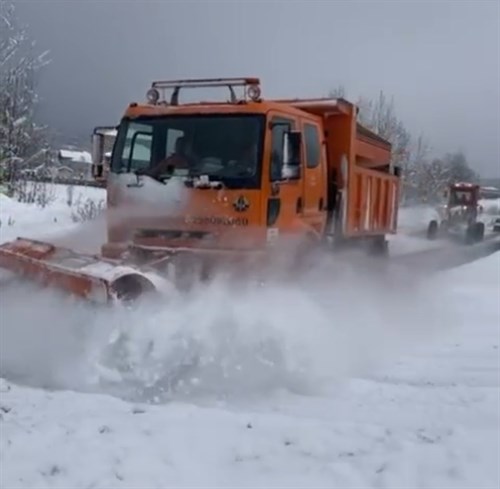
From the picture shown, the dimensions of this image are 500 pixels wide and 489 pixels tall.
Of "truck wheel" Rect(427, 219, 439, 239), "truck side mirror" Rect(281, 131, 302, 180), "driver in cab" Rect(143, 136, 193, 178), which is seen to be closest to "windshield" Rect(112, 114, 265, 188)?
"driver in cab" Rect(143, 136, 193, 178)

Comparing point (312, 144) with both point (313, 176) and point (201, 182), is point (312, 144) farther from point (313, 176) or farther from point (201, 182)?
point (201, 182)

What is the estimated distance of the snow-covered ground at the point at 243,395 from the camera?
4449mm

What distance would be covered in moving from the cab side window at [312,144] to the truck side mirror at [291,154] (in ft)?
2.36

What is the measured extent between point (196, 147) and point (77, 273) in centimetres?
216

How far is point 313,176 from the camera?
8805 millimetres

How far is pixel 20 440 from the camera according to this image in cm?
480

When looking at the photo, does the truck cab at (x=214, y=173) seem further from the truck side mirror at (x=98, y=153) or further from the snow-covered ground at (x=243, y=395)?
the snow-covered ground at (x=243, y=395)

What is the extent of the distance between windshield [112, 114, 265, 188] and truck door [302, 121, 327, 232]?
929 millimetres

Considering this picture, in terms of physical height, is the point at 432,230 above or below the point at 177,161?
below

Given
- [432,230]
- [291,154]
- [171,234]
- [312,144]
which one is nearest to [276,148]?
[291,154]

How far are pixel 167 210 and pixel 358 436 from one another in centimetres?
379

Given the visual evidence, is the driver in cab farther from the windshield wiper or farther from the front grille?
the front grille

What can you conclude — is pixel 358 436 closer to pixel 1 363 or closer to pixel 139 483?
pixel 139 483

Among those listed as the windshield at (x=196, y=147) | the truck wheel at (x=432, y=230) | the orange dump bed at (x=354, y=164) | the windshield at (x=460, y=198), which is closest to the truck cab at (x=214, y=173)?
the windshield at (x=196, y=147)
